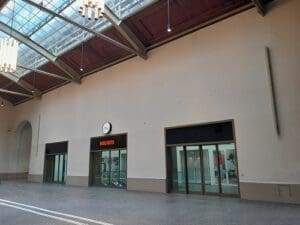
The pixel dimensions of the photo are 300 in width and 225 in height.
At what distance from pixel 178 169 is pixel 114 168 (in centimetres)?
410

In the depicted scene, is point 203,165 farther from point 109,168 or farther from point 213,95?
point 109,168

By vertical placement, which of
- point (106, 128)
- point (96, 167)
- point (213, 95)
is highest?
point (213, 95)

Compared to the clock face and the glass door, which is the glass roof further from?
the glass door

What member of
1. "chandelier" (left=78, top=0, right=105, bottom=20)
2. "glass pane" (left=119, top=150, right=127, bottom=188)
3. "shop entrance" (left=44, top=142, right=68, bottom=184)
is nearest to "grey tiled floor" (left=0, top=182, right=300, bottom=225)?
"glass pane" (left=119, top=150, right=127, bottom=188)

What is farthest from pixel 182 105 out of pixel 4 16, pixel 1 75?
pixel 1 75

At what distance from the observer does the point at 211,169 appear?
964 centimetres

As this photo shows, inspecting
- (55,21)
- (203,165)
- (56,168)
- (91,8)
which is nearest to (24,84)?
(56,168)

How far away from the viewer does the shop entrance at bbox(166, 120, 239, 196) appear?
9.18 metres

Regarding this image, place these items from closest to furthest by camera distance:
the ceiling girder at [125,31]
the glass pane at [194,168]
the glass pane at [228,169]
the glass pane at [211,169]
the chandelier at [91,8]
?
1. the chandelier at [91,8]
2. the glass pane at [228,169]
3. the glass pane at [211,169]
4. the glass pane at [194,168]
5. the ceiling girder at [125,31]

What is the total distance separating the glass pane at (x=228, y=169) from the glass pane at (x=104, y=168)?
6.65 m

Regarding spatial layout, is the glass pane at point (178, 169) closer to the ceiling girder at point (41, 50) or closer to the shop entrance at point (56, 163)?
the shop entrance at point (56, 163)

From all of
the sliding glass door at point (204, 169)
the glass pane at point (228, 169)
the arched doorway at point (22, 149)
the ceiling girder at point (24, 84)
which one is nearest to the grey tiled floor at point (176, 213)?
the glass pane at point (228, 169)

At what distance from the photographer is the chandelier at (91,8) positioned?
19.9 feet

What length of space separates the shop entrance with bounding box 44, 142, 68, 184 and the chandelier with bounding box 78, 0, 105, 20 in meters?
11.4
